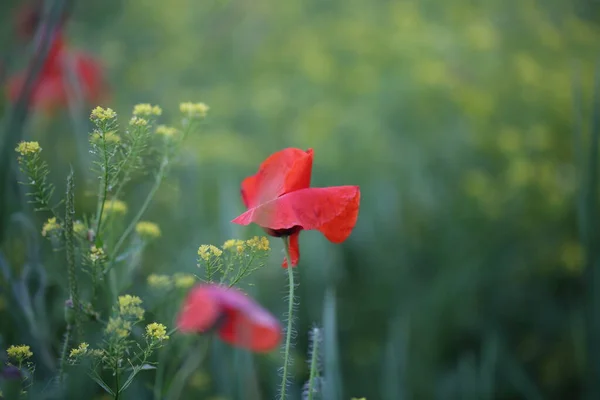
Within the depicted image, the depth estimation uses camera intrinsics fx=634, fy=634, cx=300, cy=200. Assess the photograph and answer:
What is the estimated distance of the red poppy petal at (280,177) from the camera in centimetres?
49

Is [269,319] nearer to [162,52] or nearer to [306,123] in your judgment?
[306,123]

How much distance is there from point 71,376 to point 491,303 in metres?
0.97

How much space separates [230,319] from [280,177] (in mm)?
161

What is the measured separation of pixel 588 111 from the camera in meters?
1.52

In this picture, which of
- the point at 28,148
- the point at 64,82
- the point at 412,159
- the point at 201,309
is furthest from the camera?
the point at 412,159

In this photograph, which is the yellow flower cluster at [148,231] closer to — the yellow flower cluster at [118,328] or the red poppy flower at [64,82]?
the yellow flower cluster at [118,328]

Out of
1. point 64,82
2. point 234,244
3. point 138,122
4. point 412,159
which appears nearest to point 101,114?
point 138,122

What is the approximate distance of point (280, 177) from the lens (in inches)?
20.9

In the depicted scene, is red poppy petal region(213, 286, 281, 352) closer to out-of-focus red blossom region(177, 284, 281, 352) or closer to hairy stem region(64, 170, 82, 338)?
out-of-focus red blossom region(177, 284, 281, 352)

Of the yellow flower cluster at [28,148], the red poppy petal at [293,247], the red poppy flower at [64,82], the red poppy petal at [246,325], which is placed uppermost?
the red poppy flower at [64,82]

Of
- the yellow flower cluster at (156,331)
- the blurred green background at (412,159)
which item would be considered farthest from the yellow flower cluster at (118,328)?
the blurred green background at (412,159)

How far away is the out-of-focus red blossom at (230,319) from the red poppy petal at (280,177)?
125mm

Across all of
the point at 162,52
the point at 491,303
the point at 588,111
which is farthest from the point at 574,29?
the point at 162,52

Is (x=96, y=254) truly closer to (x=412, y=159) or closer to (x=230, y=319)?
(x=230, y=319)
